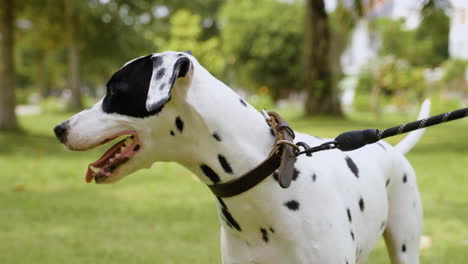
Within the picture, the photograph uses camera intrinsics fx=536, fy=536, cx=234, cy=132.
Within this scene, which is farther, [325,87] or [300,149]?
[325,87]

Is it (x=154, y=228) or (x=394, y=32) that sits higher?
(x=394, y=32)

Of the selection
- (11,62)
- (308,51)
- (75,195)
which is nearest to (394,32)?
(308,51)

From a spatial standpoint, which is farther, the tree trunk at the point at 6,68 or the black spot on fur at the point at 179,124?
the tree trunk at the point at 6,68

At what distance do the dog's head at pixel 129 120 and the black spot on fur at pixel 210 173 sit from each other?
0.17 metres

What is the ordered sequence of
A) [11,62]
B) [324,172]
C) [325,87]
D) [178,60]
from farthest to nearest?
[325,87], [11,62], [324,172], [178,60]

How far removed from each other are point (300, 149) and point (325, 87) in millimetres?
18962

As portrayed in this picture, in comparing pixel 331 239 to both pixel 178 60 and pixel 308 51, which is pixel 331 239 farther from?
pixel 308 51

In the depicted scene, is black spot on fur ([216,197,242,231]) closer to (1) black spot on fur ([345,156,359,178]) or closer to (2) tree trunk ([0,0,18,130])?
(1) black spot on fur ([345,156,359,178])

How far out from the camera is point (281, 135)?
2301 mm

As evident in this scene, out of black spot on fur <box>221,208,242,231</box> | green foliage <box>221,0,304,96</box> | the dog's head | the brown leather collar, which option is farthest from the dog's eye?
green foliage <box>221,0,304,96</box>

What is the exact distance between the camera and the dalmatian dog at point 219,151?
218 cm

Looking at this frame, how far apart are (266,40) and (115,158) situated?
47053 millimetres

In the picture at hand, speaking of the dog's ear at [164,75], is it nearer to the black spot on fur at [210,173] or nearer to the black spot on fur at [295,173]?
the black spot on fur at [210,173]

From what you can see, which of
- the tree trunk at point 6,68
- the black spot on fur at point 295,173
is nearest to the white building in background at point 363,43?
the tree trunk at point 6,68
